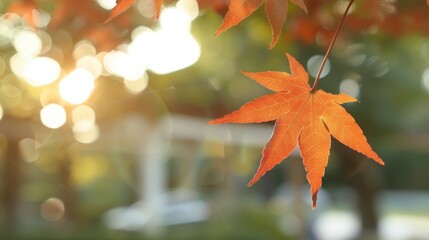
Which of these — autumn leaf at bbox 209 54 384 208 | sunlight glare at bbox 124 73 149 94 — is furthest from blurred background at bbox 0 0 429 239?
autumn leaf at bbox 209 54 384 208

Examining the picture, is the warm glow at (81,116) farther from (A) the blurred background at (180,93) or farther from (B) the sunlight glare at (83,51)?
(B) the sunlight glare at (83,51)

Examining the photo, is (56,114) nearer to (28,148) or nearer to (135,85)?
(135,85)

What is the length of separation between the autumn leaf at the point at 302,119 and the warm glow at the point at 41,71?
312 centimetres

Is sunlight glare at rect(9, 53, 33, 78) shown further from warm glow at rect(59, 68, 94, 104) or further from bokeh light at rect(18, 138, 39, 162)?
bokeh light at rect(18, 138, 39, 162)

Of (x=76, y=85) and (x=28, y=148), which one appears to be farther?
(x=28, y=148)

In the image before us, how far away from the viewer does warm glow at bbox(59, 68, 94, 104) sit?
4.23 meters

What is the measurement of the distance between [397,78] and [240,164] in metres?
6.48

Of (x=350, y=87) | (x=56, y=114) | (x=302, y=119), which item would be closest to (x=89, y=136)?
(x=350, y=87)

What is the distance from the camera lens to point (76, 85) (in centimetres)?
426

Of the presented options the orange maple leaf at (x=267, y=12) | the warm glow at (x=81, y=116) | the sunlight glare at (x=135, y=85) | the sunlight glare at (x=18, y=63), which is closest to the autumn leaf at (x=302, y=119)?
the orange maple leaf at (x=267, y=12)

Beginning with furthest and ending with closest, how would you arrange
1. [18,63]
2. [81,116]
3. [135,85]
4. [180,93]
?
1. [180,93]
2. [18,63]
3. [135,85]
4. [81,116]

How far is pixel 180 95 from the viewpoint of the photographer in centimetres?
964

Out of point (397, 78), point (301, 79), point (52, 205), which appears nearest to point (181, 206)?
point (52, 205)

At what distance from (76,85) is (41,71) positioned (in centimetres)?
157
